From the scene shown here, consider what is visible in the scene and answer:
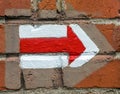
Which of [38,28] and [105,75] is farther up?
[38,28]

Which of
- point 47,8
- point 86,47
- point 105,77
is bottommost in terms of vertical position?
point 105,77

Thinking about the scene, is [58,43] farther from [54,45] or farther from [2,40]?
[2,40]

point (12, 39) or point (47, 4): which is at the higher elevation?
point (47, 4)

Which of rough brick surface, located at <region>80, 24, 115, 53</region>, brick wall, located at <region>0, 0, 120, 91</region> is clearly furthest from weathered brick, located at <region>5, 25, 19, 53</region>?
rough brick surface, located at <region>80, 24, 115, 53</region>

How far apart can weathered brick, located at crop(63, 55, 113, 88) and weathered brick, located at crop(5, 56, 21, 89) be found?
171 millimetres

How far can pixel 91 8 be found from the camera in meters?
1.27

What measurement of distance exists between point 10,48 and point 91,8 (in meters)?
Answer: 0.33

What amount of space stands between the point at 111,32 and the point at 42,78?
0.30 m

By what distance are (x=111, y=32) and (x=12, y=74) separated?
390 millimetres

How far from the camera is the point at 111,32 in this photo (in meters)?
1.27

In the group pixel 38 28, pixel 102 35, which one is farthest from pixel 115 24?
pixel 38 28

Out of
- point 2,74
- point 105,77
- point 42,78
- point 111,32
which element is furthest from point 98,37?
point 2,74

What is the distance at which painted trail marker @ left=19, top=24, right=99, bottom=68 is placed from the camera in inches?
50.3

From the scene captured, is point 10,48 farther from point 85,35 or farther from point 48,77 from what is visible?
point 85,35
